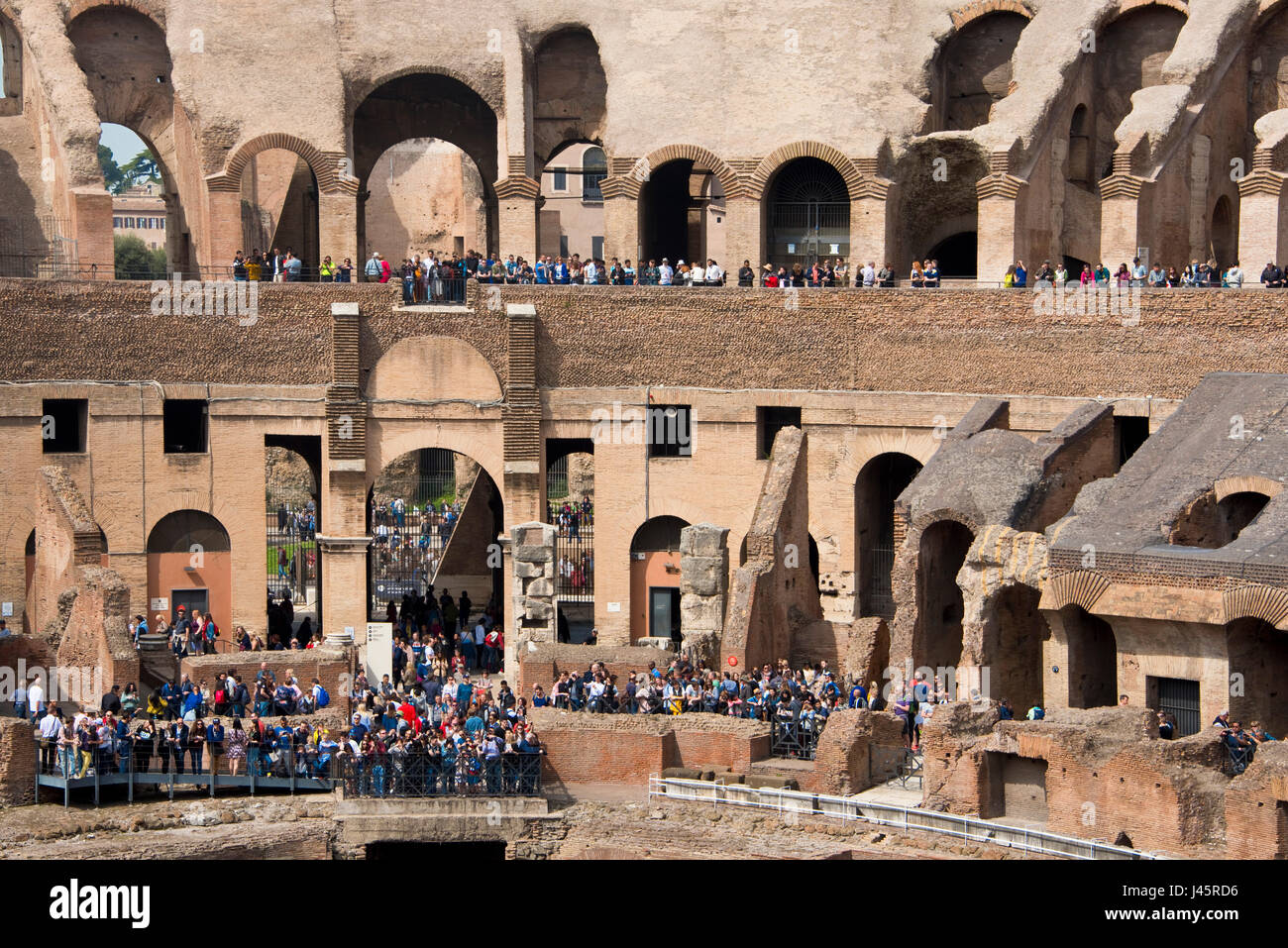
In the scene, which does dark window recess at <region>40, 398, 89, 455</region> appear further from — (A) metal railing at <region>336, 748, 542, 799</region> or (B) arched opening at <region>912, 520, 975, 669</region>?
(B) arched opening at <region>912, 520, 975, 669</region>

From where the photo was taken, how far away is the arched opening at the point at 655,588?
146 ft

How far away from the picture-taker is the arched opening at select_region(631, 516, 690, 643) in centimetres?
4447

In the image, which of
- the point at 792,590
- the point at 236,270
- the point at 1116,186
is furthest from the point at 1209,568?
the point at 236,270

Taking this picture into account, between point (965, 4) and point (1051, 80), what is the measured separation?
2.86 m

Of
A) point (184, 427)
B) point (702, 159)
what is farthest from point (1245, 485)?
point (184, 427)

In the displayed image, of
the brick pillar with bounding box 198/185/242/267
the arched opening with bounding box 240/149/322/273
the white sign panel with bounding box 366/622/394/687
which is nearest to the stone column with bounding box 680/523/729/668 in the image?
the white sign panel with bounding box 366/622/394/687

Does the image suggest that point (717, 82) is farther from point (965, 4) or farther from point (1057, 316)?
point (1057, 316)

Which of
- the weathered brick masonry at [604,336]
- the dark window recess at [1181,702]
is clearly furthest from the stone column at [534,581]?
the dark window recess at [1181,702]

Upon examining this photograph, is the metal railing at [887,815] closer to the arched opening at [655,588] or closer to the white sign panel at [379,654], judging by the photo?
the white sign panel at [379,654]

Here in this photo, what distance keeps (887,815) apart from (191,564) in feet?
57.8

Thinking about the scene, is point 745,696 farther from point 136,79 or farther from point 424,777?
point 136,79

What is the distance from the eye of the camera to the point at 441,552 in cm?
5125

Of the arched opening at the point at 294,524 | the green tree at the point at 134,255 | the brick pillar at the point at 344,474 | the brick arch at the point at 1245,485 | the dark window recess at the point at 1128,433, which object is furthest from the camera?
the green tree at the point at 134,255

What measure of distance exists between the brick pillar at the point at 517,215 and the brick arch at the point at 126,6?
8182mm
